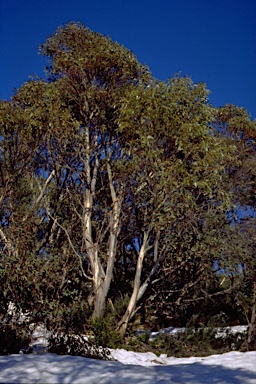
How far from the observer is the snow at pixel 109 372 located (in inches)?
181

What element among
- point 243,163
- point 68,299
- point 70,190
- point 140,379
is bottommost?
point 140,379

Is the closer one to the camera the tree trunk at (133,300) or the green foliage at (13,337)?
the green foliage at (13,337)

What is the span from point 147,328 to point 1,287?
5.83 meters

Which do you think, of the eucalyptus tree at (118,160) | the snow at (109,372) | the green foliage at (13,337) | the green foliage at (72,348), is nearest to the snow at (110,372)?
the snow at (109,372)

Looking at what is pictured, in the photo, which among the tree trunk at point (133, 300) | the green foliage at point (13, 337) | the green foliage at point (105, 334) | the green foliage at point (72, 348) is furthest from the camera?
the tree trunk at point (133, 300)

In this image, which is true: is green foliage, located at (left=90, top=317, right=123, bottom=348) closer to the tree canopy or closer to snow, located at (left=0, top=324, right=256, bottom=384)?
the tree canopy

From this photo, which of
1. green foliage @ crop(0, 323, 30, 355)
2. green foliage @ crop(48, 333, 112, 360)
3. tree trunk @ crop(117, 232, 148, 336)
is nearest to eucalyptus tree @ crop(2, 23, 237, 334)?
tree trunk @ crop(117, 232, 148, 336)

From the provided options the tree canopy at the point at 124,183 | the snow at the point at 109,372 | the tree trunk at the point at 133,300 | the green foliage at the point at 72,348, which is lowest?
the snow at the point at 109,372

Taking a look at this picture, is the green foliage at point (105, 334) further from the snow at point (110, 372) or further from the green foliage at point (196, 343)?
the snow at point (110, 372)

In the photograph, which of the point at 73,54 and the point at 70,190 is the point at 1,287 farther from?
the point at 73,54

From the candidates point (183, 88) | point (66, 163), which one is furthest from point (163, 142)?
point (66, 163)

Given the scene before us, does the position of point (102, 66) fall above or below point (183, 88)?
above

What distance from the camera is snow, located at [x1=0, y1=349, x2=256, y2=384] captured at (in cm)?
459

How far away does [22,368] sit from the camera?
16.7 feet
